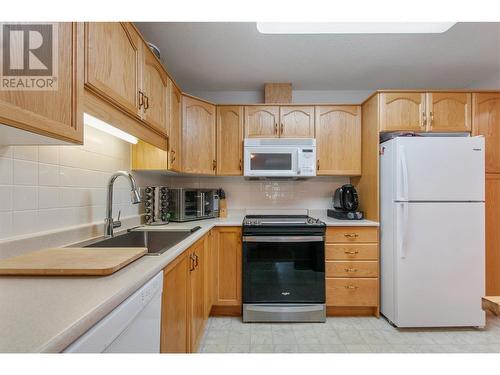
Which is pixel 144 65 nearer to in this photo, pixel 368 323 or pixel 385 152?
pixel 385 152

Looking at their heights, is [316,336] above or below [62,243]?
below

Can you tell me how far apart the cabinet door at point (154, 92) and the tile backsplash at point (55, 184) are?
343 mm

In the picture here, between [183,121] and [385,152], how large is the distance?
71.6 inches

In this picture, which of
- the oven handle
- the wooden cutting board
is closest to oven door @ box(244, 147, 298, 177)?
the oven handle

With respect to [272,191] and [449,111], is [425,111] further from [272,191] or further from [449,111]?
[272,191]

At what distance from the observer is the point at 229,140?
2594 mm

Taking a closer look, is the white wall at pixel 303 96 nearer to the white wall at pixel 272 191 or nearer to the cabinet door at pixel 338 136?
the cabinet door at pixel 338 136

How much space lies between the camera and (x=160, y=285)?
97cm

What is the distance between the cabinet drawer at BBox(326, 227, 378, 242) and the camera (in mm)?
2248

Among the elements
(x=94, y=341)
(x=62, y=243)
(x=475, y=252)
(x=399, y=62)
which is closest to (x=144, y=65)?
(x=62, y=243)

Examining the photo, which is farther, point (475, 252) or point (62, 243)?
point (475, 252)

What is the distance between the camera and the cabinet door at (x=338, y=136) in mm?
2564

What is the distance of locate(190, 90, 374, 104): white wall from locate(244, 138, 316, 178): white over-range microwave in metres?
0.66

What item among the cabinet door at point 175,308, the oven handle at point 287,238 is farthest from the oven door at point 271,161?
the cabinet door at point 175,308
